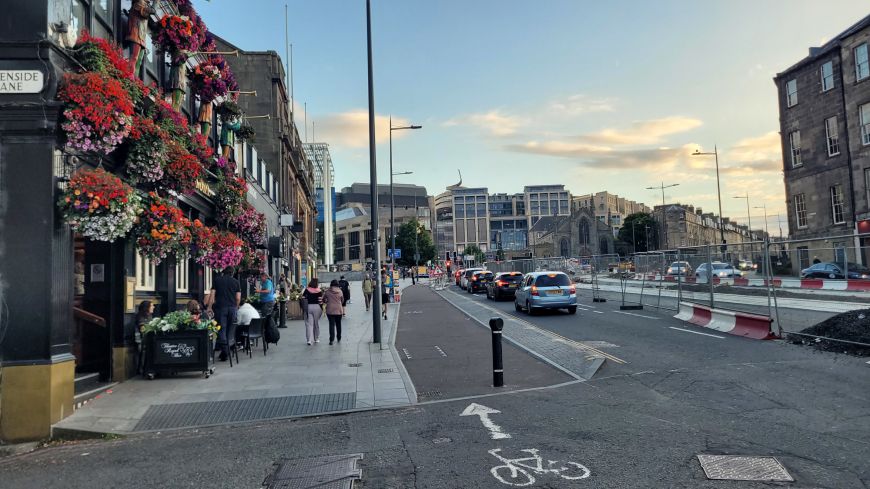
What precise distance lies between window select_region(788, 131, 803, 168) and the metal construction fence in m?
22.8

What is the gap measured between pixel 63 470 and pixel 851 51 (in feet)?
128

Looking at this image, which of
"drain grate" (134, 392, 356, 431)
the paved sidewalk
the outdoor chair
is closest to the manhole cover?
the paved sidewalk

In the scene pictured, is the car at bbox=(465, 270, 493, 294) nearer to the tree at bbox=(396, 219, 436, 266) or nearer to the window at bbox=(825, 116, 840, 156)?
the window at bbox=(825, 116, 840, 156)

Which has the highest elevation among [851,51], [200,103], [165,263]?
[851,51]

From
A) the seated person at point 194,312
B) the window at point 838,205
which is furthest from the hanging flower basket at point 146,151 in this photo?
the window at point 838,205

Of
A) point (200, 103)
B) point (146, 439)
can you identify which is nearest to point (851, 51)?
point (200, 103)

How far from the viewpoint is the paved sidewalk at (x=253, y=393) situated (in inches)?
298

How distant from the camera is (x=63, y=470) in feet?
18.8

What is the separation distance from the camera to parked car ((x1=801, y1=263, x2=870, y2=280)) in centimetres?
1123

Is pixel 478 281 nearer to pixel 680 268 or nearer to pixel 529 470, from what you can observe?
pixel 680 268

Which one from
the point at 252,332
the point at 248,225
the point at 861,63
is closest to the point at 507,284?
the point at 248,225

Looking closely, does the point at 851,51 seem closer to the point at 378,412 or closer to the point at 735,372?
the point at 735,372

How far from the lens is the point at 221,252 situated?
41.6ft

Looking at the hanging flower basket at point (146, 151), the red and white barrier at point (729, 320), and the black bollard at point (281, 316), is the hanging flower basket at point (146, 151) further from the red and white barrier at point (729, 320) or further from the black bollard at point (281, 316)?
the red and white barrier at point (729, 320)
